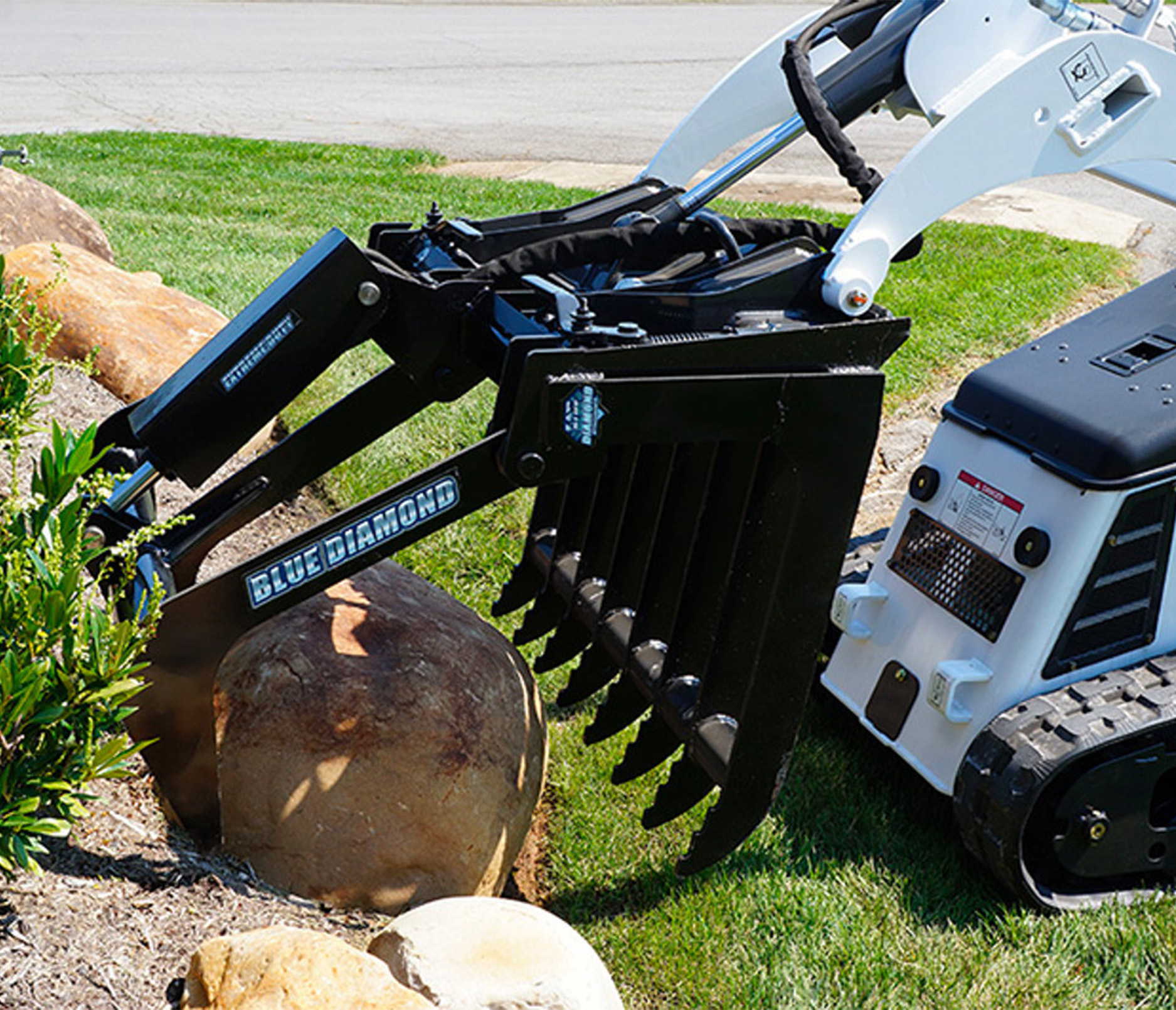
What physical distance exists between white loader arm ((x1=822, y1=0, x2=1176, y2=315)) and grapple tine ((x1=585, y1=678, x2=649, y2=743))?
1078mm

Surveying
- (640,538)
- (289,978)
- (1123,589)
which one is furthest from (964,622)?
(289,978)

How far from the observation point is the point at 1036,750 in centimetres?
305

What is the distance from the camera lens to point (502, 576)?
15.7ft

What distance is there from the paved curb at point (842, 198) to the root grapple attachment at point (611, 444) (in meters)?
7.00

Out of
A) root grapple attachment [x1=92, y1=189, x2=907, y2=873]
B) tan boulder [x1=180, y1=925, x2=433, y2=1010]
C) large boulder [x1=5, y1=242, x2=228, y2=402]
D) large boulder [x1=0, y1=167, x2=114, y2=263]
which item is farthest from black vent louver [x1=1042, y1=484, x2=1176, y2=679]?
large boulder [x1=0, y1=167, x2=114, y2=263]

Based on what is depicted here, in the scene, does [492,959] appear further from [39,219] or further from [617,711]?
[39,219]

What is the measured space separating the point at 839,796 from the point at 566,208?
1.65 m

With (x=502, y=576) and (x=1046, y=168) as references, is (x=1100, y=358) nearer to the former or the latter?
(x=1046, y=168)

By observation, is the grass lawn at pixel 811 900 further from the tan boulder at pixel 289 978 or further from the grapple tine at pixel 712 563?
the tan boulder at pixel 289 978

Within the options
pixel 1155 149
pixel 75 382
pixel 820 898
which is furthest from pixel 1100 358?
pixel 75 382

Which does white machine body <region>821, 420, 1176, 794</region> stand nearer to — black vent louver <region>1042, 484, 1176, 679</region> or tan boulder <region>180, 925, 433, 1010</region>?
black vent louver <region>1042, 484, 1176, 679</region>

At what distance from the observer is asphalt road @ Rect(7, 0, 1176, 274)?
1305cm

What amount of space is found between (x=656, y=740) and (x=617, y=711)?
17 cm

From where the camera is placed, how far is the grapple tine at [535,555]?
3805 mm
